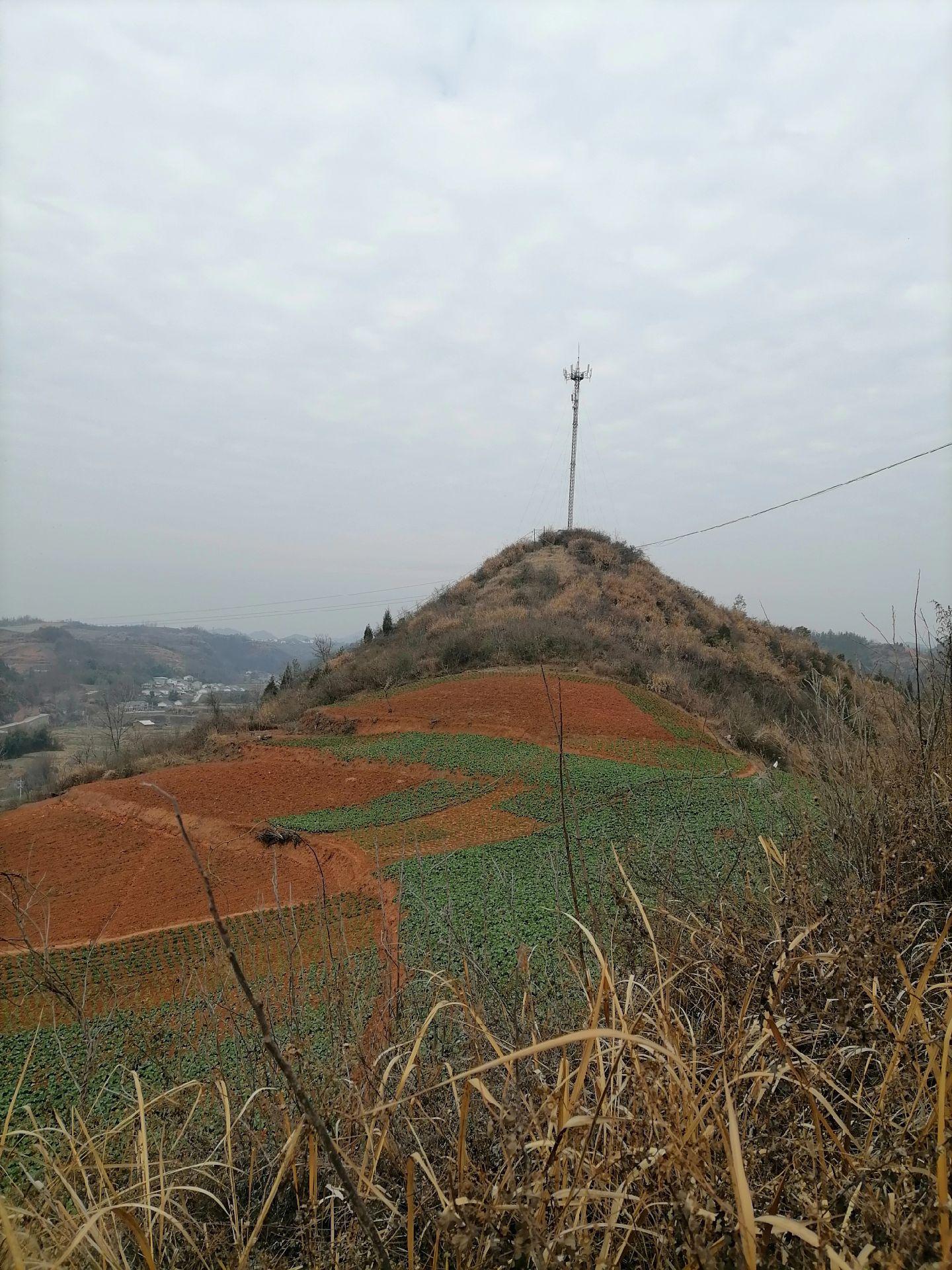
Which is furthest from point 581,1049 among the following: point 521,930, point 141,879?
point 141,879

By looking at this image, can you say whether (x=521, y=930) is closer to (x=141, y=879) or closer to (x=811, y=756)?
(x=811, y=756)

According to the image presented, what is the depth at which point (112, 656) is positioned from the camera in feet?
224

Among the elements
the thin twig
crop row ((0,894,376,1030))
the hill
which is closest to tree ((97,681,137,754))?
crop row ((0,894,376,1030))

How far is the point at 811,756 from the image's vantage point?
3.92 m

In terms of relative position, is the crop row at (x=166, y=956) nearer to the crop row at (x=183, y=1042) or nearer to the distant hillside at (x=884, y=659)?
the crop row at (x=183, y=1042)

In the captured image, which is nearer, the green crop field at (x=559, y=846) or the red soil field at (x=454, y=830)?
the green crop field at (x=559, y=846)

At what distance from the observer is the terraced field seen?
2975mm

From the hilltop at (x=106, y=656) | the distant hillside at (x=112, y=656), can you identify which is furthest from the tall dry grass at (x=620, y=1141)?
the distant hillside at (x=112, y=656)

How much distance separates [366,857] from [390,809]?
2.24 metres

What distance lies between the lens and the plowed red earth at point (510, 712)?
14.2 m

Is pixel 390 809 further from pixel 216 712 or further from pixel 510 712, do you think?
pixel 216 712

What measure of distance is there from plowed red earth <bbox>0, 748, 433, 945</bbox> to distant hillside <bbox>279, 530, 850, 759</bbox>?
453 cm

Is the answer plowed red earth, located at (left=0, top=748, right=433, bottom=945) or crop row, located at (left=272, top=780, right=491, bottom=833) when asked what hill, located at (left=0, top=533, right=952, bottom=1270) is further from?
crop row, located at (left=272, top=780, right=491, bottom=833)

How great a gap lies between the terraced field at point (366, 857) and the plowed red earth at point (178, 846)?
48 millimetres
